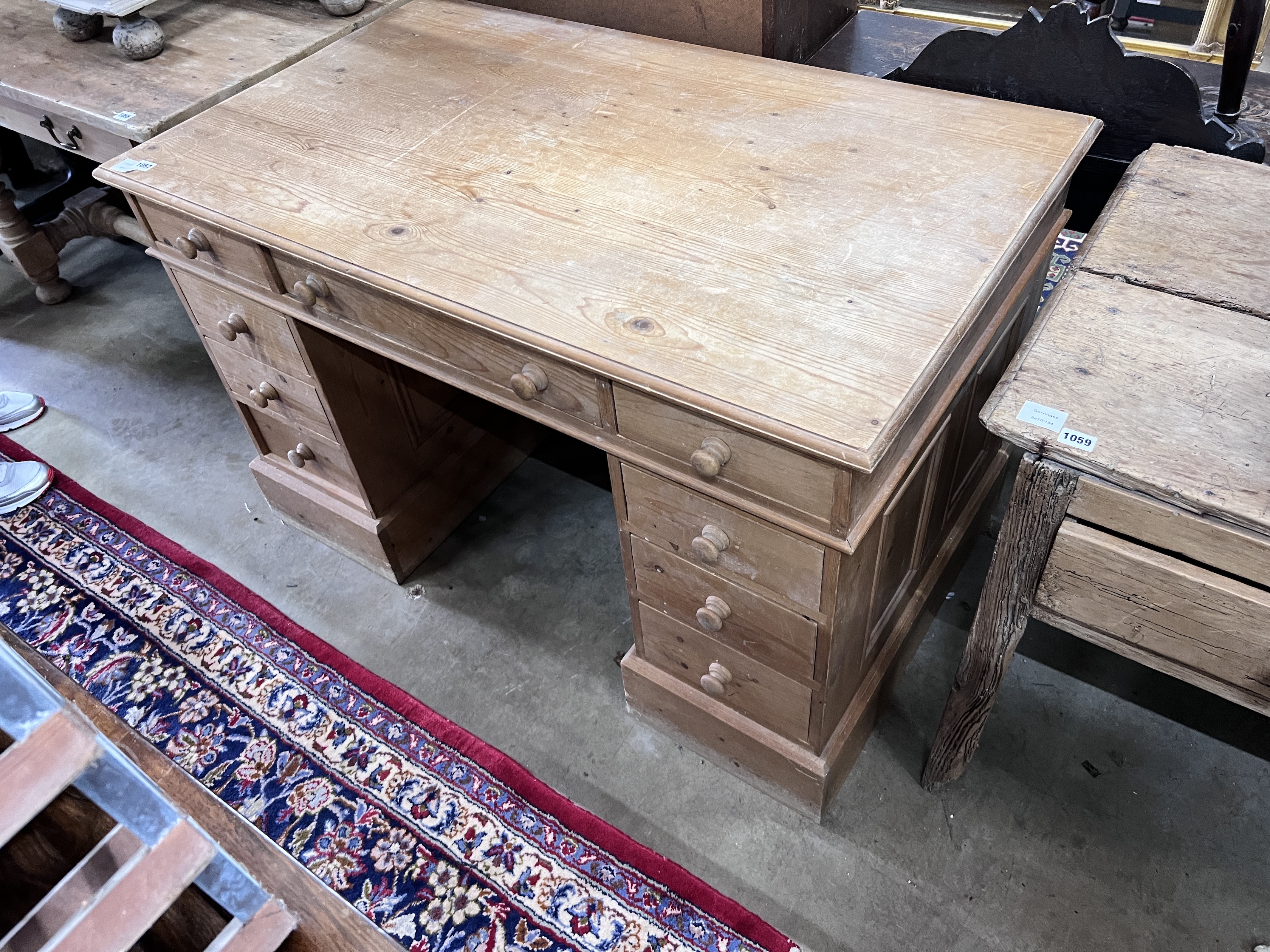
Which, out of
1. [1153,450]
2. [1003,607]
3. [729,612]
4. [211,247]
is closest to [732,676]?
[729,612]

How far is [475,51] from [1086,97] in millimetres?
1104

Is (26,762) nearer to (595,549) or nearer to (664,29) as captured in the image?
(595,549)

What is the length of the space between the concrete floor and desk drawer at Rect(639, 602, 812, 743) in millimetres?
225

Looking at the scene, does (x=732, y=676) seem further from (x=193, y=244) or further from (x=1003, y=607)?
(x=193, y=244)

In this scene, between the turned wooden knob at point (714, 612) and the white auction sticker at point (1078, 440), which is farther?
the turned wooden knob at point (714, 612)

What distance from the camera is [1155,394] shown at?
1.02m

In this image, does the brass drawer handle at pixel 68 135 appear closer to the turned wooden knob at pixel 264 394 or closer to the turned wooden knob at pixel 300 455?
the turned wooden knob at pixel 264 394

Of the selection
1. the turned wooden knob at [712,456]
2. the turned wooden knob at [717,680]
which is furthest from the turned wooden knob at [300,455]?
the turned wooden knob at [712,456]

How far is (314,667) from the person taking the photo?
1851 mm

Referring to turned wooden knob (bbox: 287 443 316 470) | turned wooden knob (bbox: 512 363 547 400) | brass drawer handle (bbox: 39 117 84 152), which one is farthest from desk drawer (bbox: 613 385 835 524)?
brass drawer handle (bbox: 39 117 84 152)

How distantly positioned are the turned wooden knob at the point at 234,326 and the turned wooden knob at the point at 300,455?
27 centimetres

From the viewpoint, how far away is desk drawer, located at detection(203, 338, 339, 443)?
1717 millimetres

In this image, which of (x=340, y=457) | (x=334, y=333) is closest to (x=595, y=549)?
(x=340, y=457)

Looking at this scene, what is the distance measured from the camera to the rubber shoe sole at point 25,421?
2.45 metres
